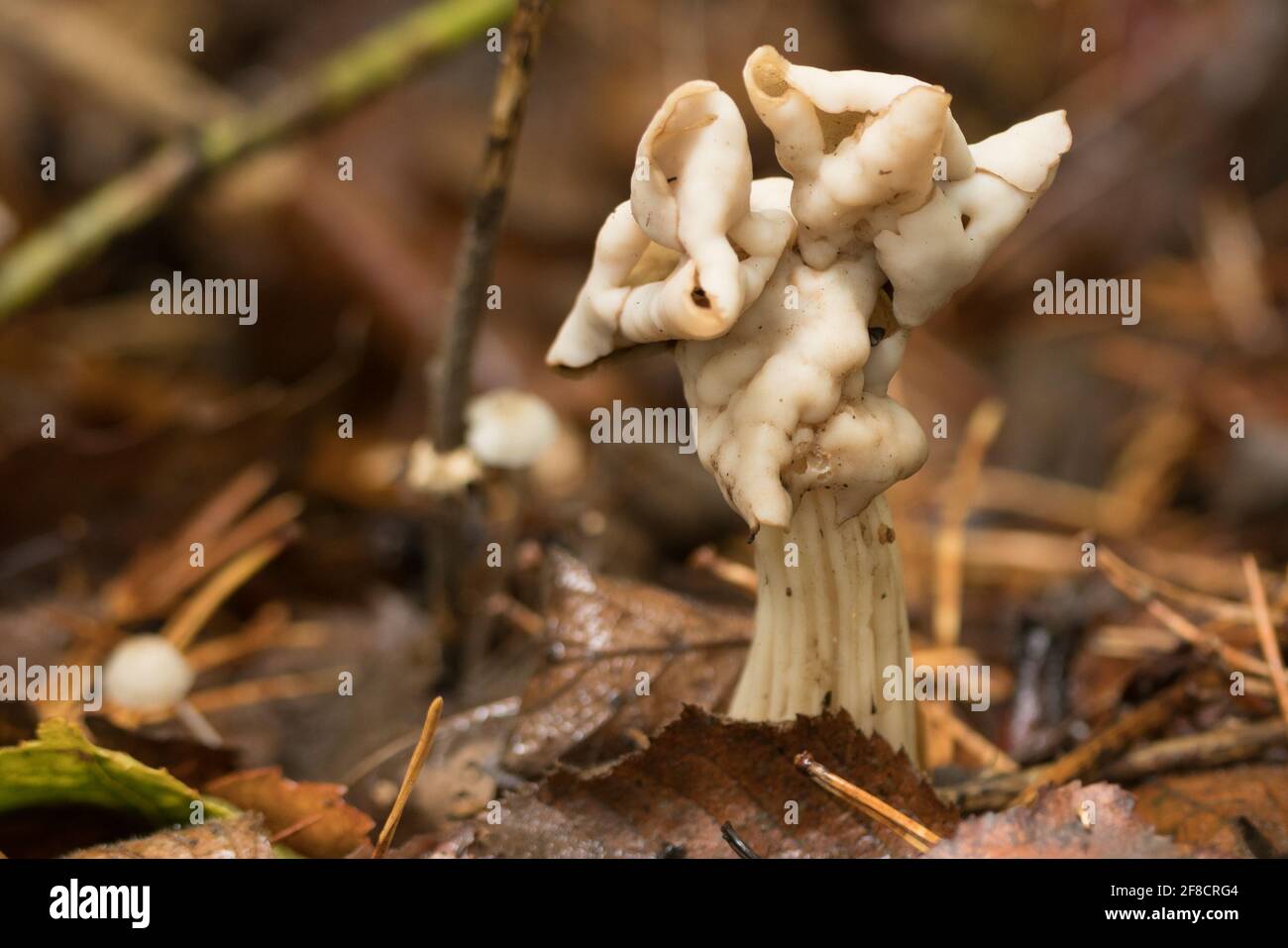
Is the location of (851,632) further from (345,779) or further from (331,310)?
(331,310)

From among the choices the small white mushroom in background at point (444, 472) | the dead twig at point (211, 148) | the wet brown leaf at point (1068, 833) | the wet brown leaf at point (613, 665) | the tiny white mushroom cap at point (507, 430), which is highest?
the dead twig at point (211, 148)

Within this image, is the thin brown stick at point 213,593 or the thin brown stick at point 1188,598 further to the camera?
the thin brown stick at point 213,593

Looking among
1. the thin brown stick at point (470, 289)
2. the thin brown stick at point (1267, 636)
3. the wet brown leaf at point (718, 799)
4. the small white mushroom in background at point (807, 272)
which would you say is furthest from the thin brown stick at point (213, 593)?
the thin brown stick at point (1267, 636)

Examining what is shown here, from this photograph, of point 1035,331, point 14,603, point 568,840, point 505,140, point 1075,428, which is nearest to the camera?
point 568,840

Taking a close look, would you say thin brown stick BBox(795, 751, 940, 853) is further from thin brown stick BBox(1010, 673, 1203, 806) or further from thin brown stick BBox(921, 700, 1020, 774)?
thin brown stick BBox(921, 700, 1020, 774)

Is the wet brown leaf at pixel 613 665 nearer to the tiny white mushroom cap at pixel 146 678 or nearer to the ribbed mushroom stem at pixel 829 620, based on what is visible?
the ribbed mushroom stem at pixel 829 620
